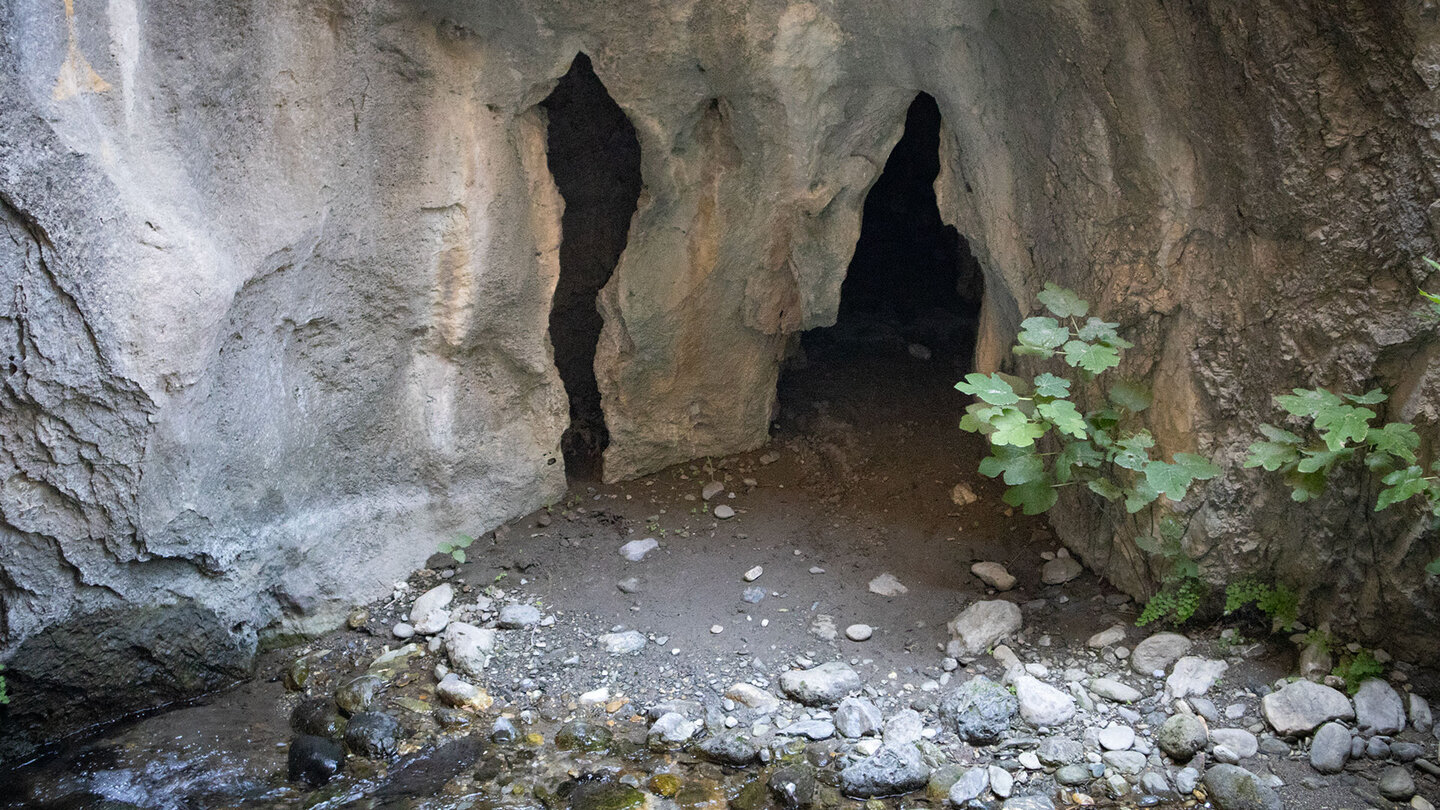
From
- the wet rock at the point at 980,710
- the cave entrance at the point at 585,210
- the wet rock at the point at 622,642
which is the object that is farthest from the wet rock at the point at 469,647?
the wet rock at the point at 980,710

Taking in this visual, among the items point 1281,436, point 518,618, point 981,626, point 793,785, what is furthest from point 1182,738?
point 518,618

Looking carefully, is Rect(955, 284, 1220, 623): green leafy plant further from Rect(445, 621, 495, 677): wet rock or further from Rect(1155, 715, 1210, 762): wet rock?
Rect(445, 621, 495, 677): wet rock

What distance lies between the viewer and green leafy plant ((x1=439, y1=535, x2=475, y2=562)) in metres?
4.07

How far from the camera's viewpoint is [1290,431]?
299 cm

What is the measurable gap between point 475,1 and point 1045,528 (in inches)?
109

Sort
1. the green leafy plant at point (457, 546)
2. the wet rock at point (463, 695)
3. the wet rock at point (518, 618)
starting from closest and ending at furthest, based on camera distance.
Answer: the wet rock at point (463, 695) → the wet rock at point (518, 618) → the green leafy plant at point (457, 546)

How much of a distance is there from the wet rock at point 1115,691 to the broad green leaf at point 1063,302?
1.13 meters

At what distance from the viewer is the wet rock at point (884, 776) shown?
2.89 metres

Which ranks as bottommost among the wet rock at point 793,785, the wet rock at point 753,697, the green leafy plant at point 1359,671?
the wet rock at point 793,785

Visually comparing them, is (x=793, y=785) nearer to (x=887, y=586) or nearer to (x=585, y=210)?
(x=887, y=586)

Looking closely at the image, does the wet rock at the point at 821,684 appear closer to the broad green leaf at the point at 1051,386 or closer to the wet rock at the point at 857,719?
the wet rock at the point at 857,719

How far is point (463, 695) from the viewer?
3.37 metres

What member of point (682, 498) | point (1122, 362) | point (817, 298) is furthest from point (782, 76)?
point (682, 498)

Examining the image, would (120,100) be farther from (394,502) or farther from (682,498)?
(682,498)
